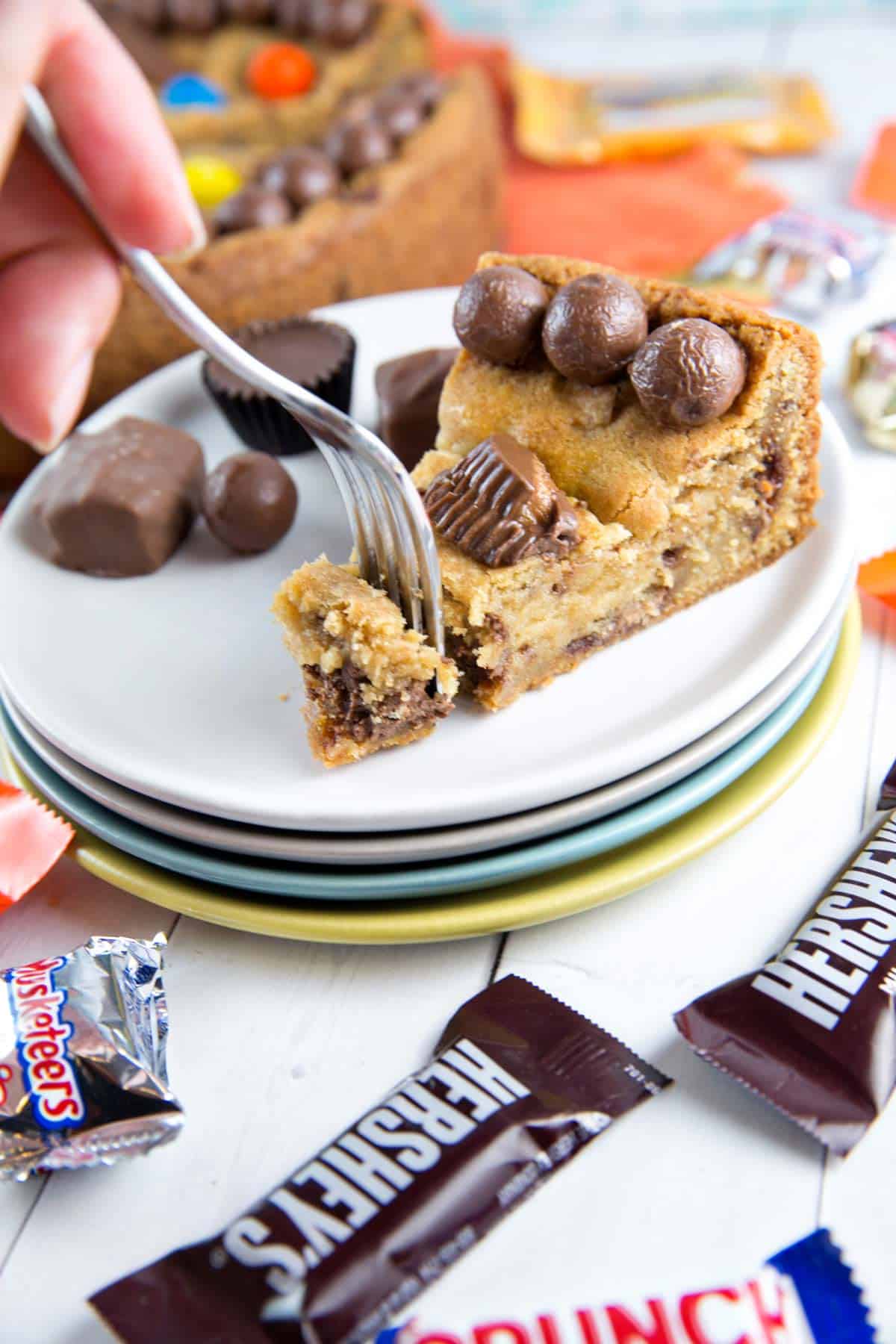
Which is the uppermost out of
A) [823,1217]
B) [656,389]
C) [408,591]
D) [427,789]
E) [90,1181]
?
[656,389]

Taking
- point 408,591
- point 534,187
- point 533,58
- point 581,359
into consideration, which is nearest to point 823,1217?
point 408,591

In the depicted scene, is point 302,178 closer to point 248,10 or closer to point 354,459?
point 248,10

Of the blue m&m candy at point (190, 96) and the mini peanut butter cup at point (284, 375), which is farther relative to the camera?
the blue m&m candy at point (190, 96)

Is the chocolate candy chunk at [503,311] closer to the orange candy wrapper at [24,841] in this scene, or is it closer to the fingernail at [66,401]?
the fingernail at [66,401]

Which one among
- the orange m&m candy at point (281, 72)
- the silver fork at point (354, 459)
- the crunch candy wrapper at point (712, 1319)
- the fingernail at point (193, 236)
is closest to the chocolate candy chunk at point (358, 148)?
the orange m&m candy at point (281, 72)

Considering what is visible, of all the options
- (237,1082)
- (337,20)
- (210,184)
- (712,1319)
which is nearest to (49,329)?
(237,1082)

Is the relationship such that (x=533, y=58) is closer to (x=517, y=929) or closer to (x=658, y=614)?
(x=658, y=614)
